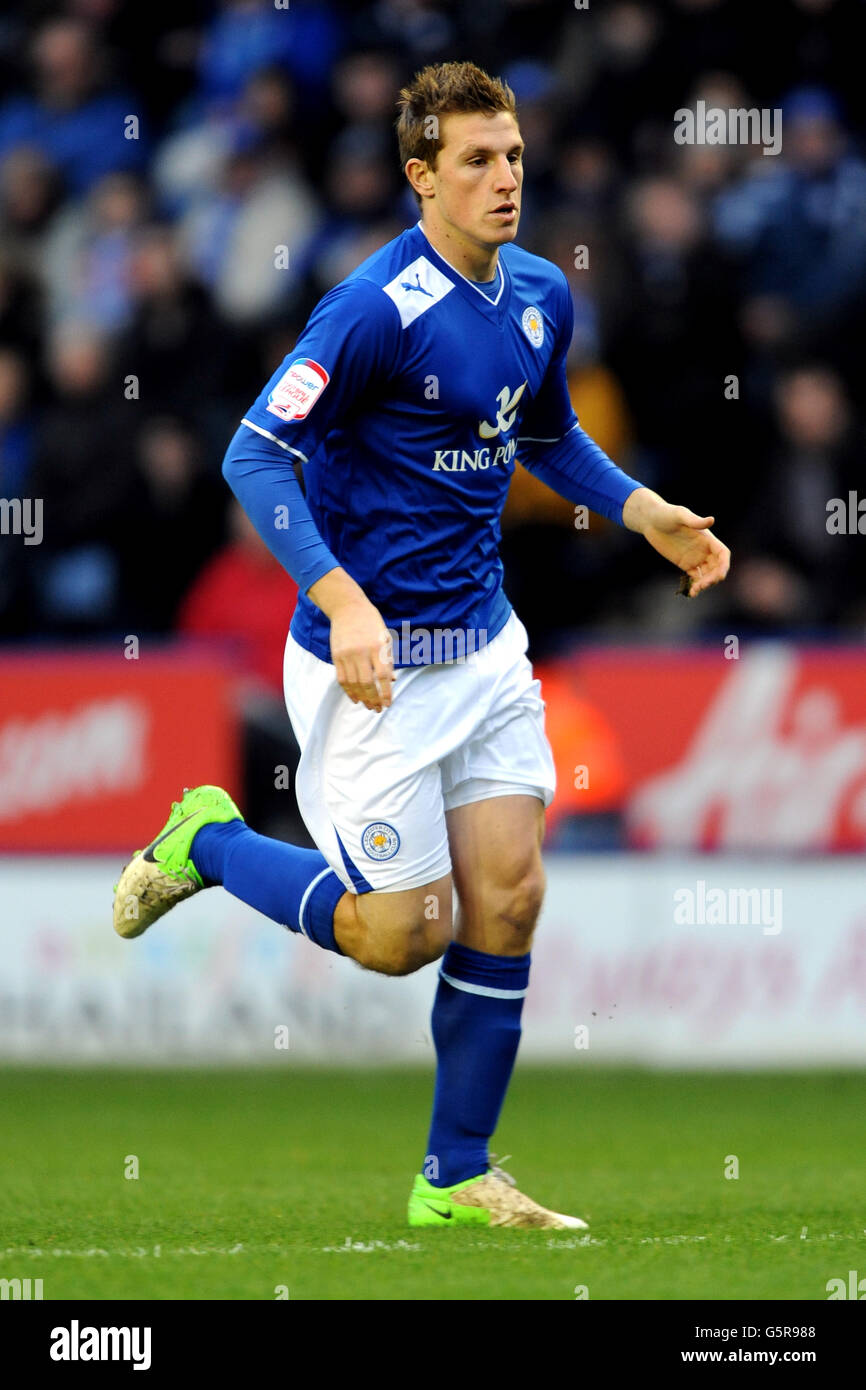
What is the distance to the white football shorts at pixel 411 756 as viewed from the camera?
15.6 ft

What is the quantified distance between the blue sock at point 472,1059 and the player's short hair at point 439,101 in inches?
68.7

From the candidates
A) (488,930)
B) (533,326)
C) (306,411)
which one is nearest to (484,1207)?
(488,930)

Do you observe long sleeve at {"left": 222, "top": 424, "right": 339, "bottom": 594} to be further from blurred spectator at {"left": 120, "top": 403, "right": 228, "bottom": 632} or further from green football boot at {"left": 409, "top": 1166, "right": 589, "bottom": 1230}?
blurred spectator at {"left": 120, "top": 403, "right": 228, "bottom": 632}

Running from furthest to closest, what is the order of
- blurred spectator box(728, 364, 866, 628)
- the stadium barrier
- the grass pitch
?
blurred spectator box(728, 364, 866, 628) → the stadium barrier → the grass pitch

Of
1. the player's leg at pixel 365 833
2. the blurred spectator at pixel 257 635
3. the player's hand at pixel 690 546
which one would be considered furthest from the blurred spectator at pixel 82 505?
the player's hand at pixel 690 546

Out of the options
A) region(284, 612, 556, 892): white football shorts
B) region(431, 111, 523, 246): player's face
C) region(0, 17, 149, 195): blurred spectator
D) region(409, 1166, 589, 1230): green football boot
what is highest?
region(0, 17, 149, 195): blurred spectator

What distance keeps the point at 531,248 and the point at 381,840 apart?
216 inches

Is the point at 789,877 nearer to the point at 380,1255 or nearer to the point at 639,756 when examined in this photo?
the point at 639,756

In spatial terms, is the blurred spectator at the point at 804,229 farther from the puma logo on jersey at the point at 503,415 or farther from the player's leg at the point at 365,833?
the player's leg at the point at 365,833

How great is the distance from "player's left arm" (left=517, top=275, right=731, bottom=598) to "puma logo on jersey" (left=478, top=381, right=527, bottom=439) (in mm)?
214

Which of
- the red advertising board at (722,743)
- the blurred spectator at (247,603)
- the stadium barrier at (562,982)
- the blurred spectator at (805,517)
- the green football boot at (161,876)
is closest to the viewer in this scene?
the green football boot at (161,876)

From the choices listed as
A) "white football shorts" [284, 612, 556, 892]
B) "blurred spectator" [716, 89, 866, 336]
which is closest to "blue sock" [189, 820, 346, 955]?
"white football shorts" [284, 612, 556, 892]

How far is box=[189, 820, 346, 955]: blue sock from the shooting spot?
4934 mm

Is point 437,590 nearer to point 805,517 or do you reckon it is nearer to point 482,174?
point 482,174
